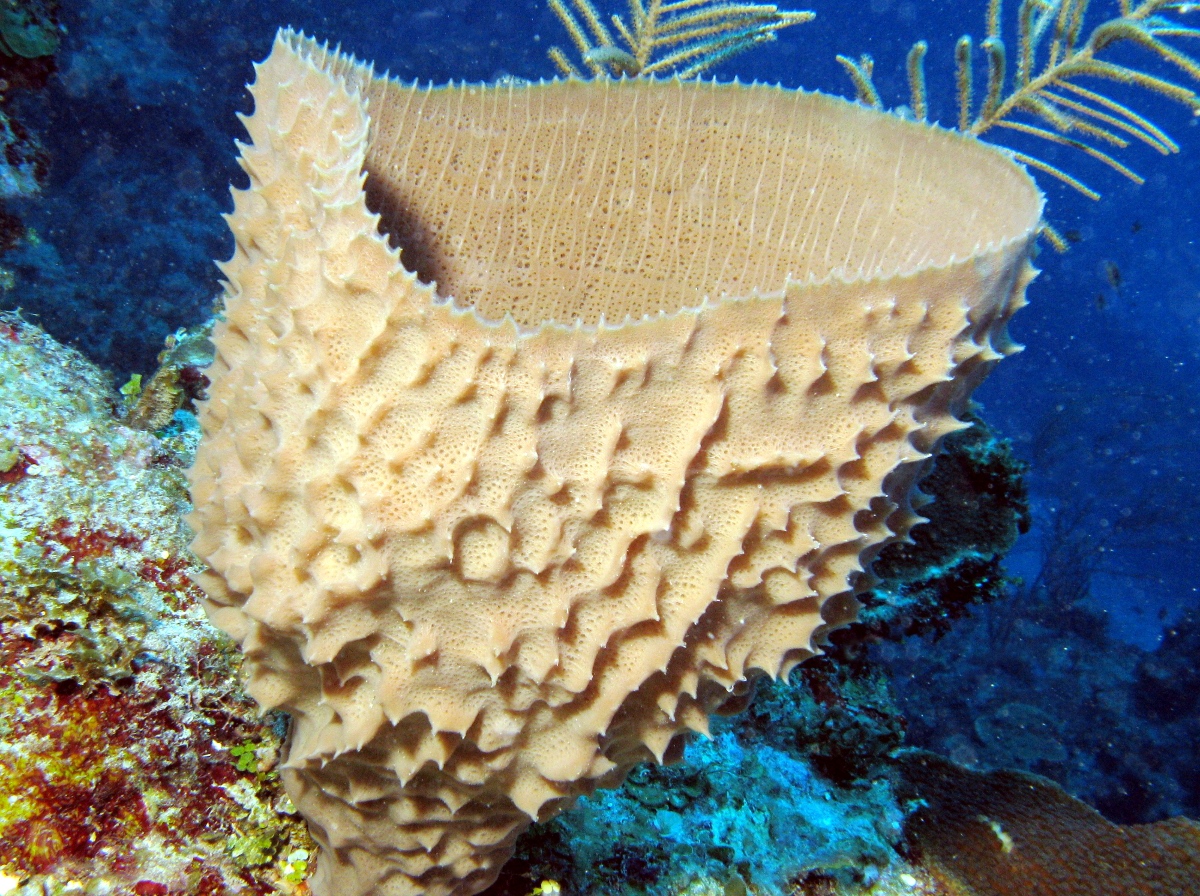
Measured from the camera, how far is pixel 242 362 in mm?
1636

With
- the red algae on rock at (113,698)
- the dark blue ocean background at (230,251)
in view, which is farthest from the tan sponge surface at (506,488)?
the dark blue ocean background at (230,251)

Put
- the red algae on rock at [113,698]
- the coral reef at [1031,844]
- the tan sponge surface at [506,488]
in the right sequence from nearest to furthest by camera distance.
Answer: the tan sponge surface at [506,488]
the red algae on rock at [113,698]
the coral reef at [1031,844]

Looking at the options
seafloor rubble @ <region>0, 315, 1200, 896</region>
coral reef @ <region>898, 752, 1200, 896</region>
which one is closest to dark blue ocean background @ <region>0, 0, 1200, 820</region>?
seafloor rubble @ <region>0, 315, 1200, 896</region>

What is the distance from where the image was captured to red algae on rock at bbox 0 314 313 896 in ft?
5.41

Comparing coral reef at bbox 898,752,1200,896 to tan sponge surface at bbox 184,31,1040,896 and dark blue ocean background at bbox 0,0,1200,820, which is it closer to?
tan sponge surface at bbox 184,31,1040,896

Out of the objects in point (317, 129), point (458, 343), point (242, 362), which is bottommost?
point (242, 362)

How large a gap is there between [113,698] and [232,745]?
375mm

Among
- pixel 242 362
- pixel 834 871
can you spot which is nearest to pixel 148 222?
pixel 242 362

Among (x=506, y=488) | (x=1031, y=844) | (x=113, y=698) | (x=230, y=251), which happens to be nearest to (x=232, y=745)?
(x=113, y=698)

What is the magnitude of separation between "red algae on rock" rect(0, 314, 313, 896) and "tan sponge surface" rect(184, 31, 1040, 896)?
0.27 metres

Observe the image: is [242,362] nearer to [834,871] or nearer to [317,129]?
[317,129]

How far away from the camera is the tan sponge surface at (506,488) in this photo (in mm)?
1354

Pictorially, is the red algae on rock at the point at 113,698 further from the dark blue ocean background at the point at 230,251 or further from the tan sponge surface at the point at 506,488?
the dark blue ocean background at the point at 230,251

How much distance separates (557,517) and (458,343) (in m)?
0.43
